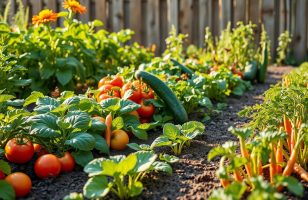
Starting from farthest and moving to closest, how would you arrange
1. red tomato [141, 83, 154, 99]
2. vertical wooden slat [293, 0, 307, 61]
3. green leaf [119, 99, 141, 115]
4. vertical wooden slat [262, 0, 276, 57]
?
1. vertical wooden slat [293, 0, 307, 61]
2. vertical wooden slat [262, 0, 276, 57]
3. red tomato [141, 83, 154, 99]
4. green leaf [119, 99, 141, 115]

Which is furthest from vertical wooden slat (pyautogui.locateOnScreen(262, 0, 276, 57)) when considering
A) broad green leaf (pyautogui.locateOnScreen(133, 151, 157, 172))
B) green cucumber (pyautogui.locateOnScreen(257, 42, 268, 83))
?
broad green leaf (pyautogui.locateOnScreen(133, 151, 157, 172))

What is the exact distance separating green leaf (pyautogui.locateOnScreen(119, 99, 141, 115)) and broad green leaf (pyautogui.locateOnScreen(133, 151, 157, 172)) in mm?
806

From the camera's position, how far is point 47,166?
290 centimetres

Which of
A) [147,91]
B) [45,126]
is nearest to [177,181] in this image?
[45,126]

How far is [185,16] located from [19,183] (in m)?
5.95

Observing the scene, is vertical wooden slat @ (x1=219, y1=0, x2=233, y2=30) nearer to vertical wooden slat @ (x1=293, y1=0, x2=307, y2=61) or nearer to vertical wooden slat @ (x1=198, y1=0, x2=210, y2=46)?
vertical wooden slat @ (x1=198, y1=0, x2=210, y2=46)

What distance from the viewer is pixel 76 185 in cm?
285

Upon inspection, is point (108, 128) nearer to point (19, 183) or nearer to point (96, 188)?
point (19, 183)

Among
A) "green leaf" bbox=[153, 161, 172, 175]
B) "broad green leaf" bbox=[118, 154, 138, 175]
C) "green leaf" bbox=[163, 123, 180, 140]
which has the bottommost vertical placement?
"green leaf" bbox=[153, 161, 172, 175]

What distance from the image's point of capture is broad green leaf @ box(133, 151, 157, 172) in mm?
2580

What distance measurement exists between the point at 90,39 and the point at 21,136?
265cm

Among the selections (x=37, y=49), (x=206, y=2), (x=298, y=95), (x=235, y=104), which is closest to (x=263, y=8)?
(x=206, y=2)

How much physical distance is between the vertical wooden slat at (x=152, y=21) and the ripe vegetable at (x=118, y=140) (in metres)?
5.14

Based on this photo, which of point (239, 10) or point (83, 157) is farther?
point (239, 10)
